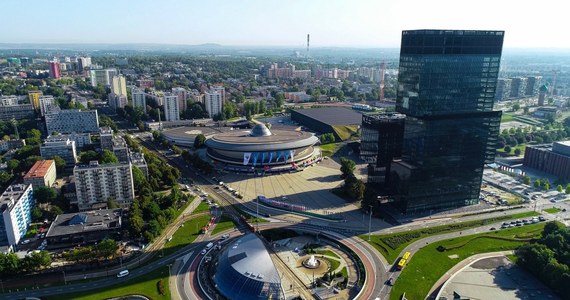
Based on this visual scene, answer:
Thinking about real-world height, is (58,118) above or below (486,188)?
above

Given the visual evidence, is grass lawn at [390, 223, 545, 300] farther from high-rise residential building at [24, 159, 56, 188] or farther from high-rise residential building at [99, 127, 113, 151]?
high-rise residential building at [99, 127, 113, 151]

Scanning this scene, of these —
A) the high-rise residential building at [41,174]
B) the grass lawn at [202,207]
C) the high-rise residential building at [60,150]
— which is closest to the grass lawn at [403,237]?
the grass lawn at [202,207]

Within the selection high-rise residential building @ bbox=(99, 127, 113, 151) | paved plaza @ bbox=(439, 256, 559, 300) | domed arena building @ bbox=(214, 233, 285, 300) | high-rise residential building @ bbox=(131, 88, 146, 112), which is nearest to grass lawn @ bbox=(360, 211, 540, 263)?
paved plaza @ bbox=(439, 256, 559, 300)

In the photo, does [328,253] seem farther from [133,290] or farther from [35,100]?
[35,100]

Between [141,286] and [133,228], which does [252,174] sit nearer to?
[133,228]

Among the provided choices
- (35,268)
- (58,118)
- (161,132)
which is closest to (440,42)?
(35,268)

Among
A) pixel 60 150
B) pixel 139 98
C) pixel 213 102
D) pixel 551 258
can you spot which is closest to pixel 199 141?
pixel 60 150
